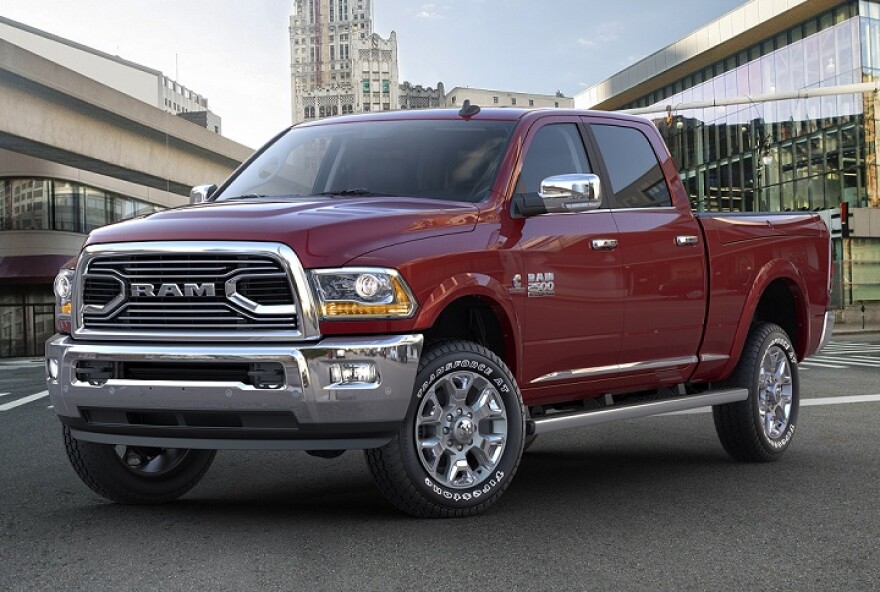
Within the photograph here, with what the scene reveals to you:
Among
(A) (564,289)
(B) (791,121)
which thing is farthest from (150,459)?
(B) (791,121)

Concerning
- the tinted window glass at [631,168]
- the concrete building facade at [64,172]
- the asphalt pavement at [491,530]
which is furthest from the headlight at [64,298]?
the concrete building facade at [64,172]

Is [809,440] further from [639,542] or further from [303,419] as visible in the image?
[303,419]

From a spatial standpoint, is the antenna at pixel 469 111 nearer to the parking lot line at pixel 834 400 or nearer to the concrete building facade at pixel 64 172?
the parking lot line at pixel 834 400

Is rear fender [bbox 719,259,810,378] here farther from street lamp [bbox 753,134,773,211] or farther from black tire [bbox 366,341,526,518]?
street lamp [bbox 753,134,773,211]

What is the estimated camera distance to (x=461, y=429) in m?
5.55

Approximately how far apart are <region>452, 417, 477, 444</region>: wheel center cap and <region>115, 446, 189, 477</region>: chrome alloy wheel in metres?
1.72

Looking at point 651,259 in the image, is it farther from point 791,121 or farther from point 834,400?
point 791,121

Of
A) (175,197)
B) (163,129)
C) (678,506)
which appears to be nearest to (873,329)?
(163,129)

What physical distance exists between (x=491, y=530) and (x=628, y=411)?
161 centimetres

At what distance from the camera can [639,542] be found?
5.06 m

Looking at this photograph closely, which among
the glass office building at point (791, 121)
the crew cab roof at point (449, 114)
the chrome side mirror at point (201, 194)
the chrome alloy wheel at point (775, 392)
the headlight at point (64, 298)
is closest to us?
the headlight at point (64, 298)

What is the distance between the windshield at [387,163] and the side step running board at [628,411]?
1.18 m

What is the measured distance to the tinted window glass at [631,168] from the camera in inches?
278

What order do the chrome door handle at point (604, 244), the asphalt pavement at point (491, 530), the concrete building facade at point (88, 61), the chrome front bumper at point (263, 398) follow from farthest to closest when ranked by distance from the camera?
the concrete building facade at point (88, 61)
the chrome door handle at point (604, 244)
the chrome front bumper at point (263, 398)
the asphalt pavement at point (491, 530)
